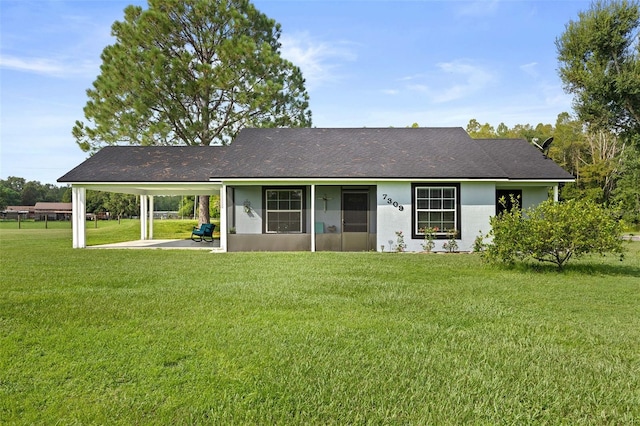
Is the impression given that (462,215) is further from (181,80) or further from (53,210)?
(53,210)

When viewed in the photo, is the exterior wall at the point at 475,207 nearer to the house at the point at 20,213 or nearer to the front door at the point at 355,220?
the front door at the point at 355,220

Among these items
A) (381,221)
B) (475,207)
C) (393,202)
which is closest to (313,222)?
(381,221)

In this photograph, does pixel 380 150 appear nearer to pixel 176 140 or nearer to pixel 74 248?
pixel 74 248

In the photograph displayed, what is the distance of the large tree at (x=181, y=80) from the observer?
22.5m

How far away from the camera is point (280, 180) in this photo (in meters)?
14.4

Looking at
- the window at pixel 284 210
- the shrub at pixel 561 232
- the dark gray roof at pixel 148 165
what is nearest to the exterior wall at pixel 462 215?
the window at pixel 284 210

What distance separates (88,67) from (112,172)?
428 inches

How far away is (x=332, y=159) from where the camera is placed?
51.2 feet

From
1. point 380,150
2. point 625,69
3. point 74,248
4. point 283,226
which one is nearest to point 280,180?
point 283,226

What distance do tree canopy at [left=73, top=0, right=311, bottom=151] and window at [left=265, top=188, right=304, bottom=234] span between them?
379 inches

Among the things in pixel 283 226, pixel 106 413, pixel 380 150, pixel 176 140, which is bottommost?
pixel 106 413

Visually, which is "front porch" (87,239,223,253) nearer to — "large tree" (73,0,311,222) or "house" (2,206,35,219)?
"large tree" (73,0,311,222)

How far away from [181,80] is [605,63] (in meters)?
23.5

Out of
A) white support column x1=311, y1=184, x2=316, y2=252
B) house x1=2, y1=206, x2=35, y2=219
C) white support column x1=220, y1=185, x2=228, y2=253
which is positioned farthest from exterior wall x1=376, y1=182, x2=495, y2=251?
house x1=2, y1=206, x2=35, y2=219
